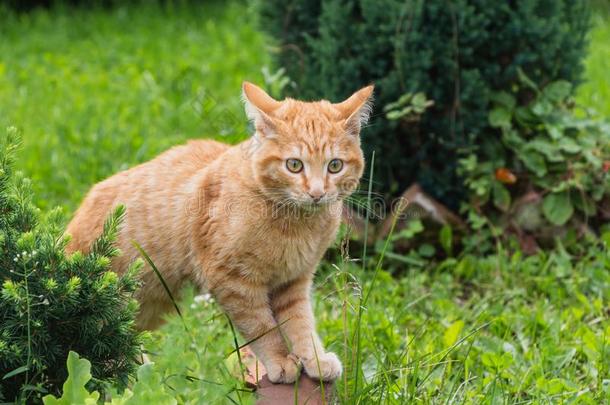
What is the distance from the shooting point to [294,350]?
9.57ft

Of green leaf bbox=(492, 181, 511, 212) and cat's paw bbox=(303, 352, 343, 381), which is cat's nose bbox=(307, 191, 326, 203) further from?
green leaf bbox=(492, 181, 511, 212)

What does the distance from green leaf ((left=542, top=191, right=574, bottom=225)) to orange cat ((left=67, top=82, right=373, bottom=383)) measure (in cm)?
182

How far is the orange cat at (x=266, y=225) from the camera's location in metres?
2.89

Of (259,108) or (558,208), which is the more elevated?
(259,108)

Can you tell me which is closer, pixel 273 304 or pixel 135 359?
pixel 135 359

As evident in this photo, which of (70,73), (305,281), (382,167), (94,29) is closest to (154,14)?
(94,29)

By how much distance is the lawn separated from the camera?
2750mm

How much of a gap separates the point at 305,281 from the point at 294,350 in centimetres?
29

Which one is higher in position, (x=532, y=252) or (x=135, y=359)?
(x=135, y=359)

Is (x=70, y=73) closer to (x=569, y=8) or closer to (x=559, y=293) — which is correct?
(x=569, y=8)

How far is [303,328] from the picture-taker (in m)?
2.96

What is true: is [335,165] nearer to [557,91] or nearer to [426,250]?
[426,250]

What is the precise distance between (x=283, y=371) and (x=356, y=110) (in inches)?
36.7

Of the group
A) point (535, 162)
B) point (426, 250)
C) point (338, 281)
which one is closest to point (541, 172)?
point (535, 162)
